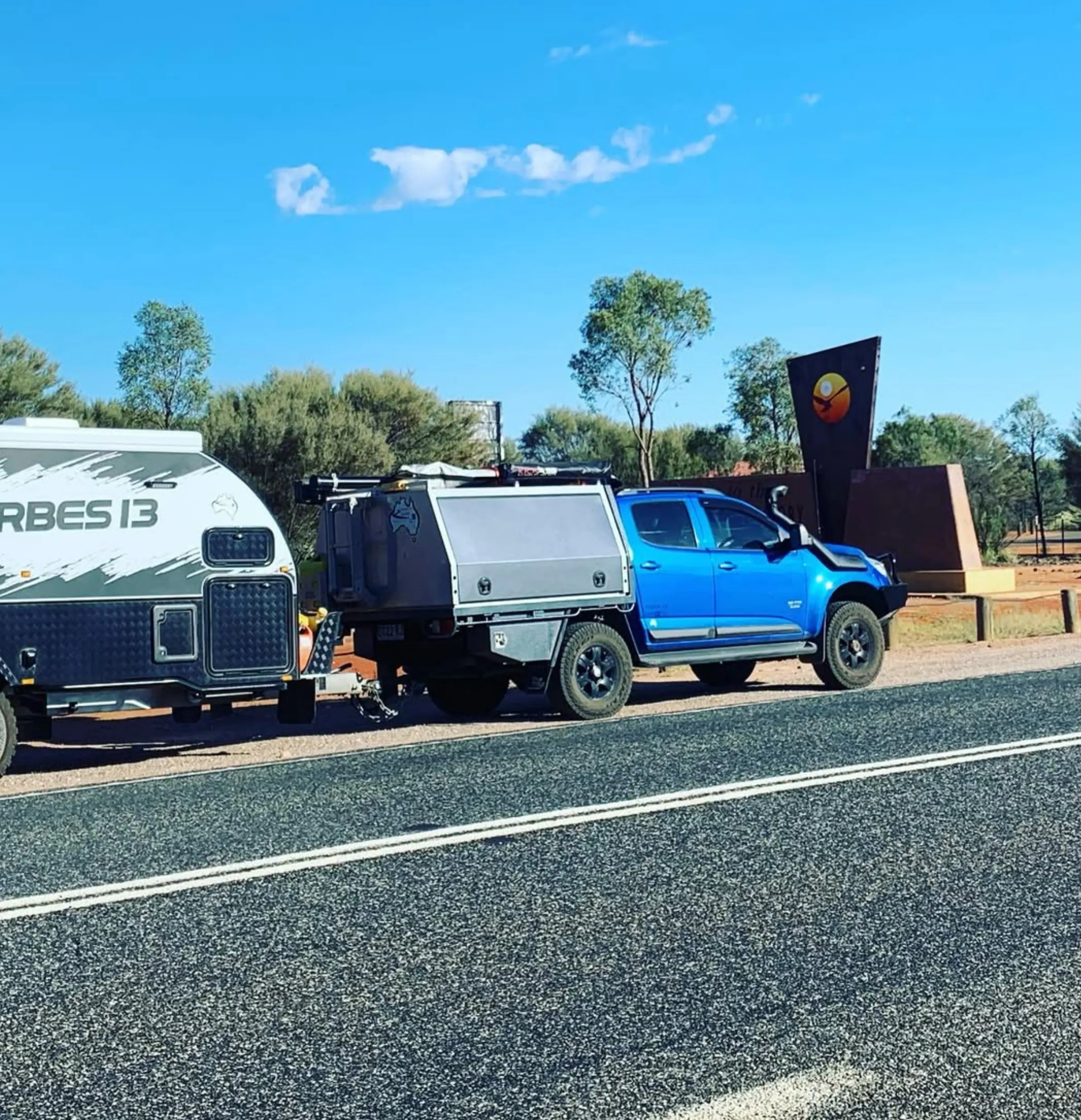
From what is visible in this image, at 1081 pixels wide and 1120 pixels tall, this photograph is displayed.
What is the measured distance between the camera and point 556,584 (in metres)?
12.4

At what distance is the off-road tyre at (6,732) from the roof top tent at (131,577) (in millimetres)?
19

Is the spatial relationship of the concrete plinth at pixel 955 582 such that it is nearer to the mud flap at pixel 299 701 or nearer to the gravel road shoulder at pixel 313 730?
the gravel road shoulder at pixel 313 730

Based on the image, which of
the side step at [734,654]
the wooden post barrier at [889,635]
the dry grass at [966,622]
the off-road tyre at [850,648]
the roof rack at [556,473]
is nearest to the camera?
the roof rack at [556,473]

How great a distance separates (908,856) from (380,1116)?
3.41m

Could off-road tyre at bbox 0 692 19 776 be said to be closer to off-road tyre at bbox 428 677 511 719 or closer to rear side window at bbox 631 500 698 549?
off-road tyre at bbox 428 677 511 719

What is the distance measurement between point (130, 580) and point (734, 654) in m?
5.88

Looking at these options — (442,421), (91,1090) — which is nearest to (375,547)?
(91,1090)

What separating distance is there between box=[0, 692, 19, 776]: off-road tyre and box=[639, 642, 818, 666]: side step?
18.5 ft

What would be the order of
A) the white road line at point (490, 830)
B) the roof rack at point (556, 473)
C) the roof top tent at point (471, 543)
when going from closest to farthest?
the white road line at point (490, 830)
the roof top tent at point (471, 543)
the roof rack at point (556, 473)

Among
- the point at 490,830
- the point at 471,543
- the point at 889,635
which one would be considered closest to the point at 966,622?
the point at 889,635

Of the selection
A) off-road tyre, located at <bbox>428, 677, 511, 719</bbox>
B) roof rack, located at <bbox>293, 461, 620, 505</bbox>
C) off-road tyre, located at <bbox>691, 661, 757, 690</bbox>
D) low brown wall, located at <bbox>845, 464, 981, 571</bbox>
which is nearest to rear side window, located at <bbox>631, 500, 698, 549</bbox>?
roof rack, located at <bbox>293, 461, 620, 505</bbox>

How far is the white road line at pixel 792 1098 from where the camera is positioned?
12.2ft

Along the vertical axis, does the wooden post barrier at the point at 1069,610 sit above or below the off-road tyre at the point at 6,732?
below

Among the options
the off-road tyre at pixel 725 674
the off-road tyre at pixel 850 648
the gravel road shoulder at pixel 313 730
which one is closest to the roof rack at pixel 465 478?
the gravel road shoulder at pixel 313 730
